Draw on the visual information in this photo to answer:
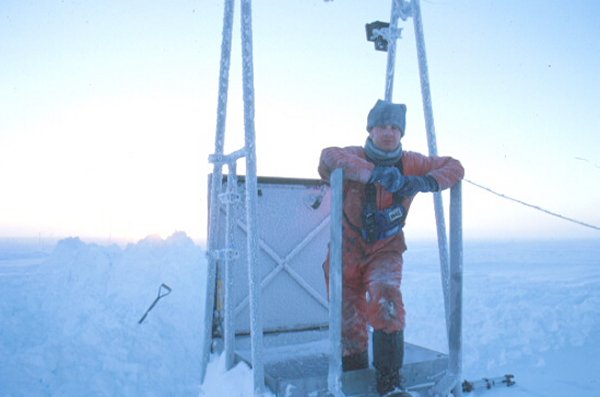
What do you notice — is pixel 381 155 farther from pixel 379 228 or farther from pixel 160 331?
pixel 160 331

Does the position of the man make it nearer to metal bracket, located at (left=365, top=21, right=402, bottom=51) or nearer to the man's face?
the man's face

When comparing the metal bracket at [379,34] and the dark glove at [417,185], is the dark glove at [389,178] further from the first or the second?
the metal bracket at [379,34]

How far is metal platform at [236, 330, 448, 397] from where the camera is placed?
2.53 m

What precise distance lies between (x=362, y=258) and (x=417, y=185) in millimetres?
602

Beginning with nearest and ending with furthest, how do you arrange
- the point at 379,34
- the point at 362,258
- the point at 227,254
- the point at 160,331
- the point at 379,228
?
the point at 379,228 → the point at 362,258 → the point at 227,254 → the point at 379,34 → the point at 160,331

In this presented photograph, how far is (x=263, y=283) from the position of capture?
496cm

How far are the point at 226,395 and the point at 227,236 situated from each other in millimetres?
1279

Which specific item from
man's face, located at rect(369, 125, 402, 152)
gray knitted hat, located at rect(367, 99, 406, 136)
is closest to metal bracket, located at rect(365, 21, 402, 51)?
gray knitted hat, located at rect(367, 99, 406, 136)

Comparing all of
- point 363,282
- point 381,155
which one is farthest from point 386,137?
point 363,282

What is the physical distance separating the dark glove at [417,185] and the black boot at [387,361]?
2.59 feet

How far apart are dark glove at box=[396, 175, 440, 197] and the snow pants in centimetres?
44

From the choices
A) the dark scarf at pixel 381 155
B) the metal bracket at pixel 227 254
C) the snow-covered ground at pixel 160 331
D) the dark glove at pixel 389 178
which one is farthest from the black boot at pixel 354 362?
the metal bracket at pixel 227 254

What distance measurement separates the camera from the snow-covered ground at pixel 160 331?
567 centimetres

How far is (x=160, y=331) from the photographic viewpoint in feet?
25.0
